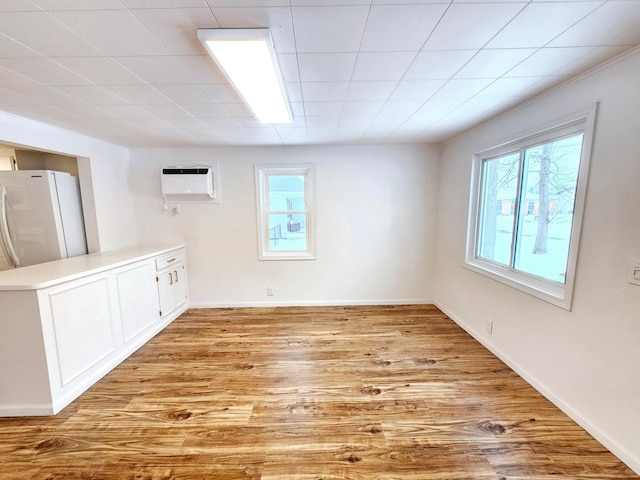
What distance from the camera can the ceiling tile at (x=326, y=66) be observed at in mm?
1480

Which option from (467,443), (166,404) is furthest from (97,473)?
(467,443)

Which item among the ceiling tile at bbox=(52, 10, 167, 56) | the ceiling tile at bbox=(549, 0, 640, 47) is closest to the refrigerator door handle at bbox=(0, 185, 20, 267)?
the ceiling tile at bbox=(52, 10, 167, 56)

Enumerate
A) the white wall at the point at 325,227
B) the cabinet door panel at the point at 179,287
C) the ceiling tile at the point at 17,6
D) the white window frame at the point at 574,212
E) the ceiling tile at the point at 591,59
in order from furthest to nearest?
the white wall at the point at 325,227, the cabinet door panel at the point at 179,287, the white window frame at the point at 574,212, the ceiling tile at the point at 591,59, the ceiling tile at the point at 17,6

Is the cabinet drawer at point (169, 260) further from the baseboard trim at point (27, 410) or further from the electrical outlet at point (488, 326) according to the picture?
the electrical outlet at point (488, 326)

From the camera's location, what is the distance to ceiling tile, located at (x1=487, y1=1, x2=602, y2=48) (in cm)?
113

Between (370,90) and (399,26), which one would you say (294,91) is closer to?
(370,90)

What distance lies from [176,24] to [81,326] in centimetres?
231

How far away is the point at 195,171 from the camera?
→ 11.4ft

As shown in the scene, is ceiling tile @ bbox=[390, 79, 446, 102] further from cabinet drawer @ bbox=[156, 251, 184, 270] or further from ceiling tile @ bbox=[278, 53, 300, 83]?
cabinet drawer @ bbox=[156, 251, 184, 270]

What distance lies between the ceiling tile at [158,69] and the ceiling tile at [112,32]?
0.06m

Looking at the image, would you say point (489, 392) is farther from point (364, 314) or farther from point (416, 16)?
point (416, 16)

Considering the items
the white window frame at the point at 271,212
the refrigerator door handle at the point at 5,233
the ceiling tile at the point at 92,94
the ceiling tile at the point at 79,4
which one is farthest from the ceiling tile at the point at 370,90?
the refrigerator door handle at the point at 5,233

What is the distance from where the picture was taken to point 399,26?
1.24 m

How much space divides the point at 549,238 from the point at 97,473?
11.3 feet
